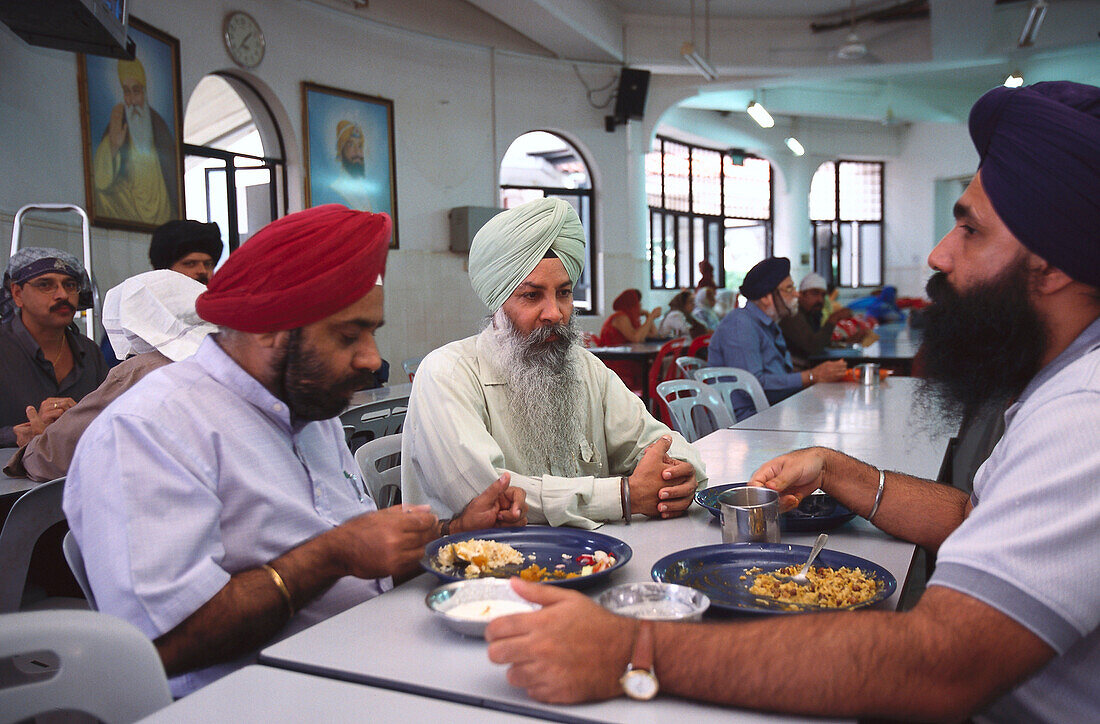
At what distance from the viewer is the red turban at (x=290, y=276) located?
56.2 inches

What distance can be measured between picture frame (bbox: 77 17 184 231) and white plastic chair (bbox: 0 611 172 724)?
4947 millimetres

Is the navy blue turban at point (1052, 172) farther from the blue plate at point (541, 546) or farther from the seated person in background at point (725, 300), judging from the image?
the seated person in background at point (725, 300)

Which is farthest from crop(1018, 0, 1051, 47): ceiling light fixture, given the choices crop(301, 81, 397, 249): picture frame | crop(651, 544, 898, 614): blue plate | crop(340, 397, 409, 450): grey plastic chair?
crop(651, 544, 898, 614): blue plate

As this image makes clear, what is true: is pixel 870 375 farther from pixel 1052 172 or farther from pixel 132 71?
pixel 132 71

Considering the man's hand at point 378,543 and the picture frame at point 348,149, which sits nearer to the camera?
the man's hand at point 378,543

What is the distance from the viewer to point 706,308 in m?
11.3

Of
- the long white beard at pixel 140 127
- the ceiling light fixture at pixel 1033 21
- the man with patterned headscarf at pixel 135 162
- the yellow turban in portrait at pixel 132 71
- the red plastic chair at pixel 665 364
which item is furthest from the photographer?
the ceiling light fixture at pixel 1033 21

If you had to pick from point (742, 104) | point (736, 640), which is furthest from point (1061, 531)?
point (742, 104)

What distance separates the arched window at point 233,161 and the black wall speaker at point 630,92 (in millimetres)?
4709

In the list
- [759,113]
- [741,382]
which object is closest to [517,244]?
[741,382]

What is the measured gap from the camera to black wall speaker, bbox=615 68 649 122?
34.4 ft

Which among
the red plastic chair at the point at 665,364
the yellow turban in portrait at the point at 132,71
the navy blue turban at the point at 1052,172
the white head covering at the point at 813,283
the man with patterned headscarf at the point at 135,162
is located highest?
the yellow turban in portrait at the point at 132,71

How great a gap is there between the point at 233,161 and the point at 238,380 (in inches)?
245

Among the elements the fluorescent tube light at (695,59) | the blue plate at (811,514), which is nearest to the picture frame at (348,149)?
the fluorescent tube light at (695,59)
